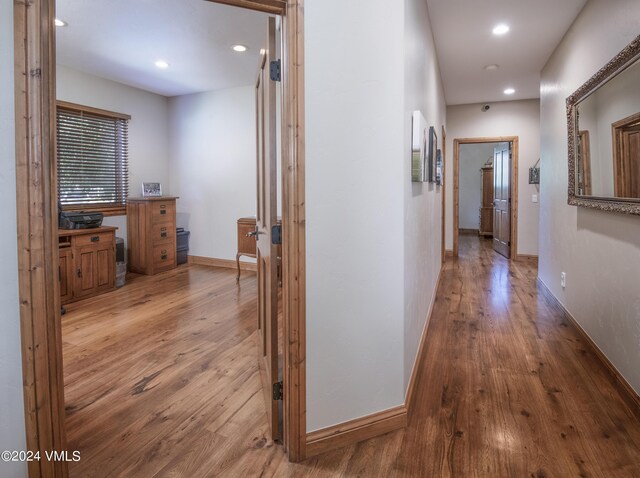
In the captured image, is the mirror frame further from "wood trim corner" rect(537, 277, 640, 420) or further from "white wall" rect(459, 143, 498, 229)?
"white wall" rect(459, 143, 498, 229)

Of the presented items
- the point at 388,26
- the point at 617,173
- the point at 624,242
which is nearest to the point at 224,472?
the point at 388,26

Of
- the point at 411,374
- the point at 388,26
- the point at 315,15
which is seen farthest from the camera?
the point at 411,374

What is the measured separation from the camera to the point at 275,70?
167 centimetres

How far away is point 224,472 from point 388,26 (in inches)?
79.2

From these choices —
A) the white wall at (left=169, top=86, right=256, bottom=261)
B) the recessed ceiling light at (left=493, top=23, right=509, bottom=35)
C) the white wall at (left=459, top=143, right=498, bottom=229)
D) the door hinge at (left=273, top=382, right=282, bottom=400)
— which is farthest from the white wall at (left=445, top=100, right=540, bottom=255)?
the door hinge at (left=273, top=382, right=282, bottom=400)

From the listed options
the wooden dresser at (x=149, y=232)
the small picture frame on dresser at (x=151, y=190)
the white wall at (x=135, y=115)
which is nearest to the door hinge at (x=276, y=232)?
the wooden dresser at (x=149, y=232)

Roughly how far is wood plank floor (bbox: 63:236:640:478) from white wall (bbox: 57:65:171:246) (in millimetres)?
2377

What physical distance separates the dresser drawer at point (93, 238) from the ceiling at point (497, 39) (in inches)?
152

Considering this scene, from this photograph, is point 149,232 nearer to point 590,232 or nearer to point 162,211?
point 162,211

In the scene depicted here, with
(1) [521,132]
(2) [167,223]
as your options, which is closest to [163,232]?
(2) [167,223]

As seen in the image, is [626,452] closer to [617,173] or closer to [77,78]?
[617,173]

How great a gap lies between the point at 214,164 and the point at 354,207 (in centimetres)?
433

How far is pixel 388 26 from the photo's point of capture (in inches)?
69.5

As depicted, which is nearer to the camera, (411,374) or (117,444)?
(117,444)
